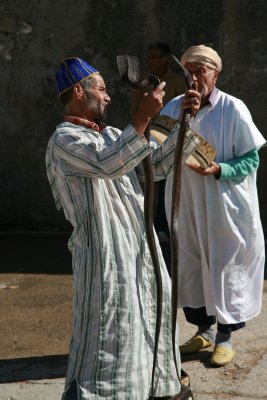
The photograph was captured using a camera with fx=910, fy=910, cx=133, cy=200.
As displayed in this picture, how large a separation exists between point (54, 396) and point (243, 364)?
1.09 meters

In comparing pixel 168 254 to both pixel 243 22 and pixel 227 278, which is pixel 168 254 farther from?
pixel 227 278

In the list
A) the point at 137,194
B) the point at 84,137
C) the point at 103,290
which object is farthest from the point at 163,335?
the point at 84,137

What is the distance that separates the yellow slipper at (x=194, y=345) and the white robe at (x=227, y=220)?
0.87 ft

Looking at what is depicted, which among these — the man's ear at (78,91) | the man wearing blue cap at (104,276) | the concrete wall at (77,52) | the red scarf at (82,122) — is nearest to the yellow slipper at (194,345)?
the man wearing blue cap at (104,276)

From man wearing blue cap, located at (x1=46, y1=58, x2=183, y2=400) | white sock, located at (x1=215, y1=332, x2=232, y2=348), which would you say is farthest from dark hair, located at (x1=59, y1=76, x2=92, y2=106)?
white sock, located at (x1=215, y1=332, x2=232, y2=348)

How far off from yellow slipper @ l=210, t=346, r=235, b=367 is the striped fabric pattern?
123cm

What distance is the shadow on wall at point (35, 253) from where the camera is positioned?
24.5 ft

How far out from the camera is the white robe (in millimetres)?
4930

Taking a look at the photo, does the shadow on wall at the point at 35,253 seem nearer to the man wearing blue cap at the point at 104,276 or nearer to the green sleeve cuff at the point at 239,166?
the green sleeve cuff at the point at 239,166

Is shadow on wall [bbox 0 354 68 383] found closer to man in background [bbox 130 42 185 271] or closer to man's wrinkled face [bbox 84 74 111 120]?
man's wrinkled face [bbox 84 74 111 120]

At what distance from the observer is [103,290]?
3738mm

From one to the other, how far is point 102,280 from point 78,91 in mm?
824

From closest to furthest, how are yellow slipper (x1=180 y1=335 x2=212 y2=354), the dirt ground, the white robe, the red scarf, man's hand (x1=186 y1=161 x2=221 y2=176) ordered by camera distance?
the red scarf, man's hand (x1=186 y1=161 x2=221 y2=176), the dirt ground, the white robe, yellow slipper (x1=180 y1=335 x2=212 y2=354)

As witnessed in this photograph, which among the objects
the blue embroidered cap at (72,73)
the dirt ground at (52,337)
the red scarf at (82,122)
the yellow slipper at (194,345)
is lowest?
the dirt ground at (52,337)
